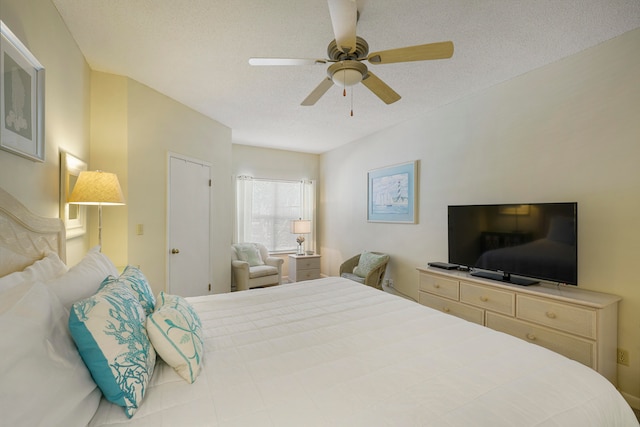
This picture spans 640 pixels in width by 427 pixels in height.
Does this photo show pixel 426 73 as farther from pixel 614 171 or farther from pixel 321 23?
pixel 614 171

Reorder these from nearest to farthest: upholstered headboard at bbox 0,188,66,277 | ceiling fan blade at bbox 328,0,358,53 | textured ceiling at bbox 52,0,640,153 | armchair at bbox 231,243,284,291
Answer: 1. upholstered headboard at bbox 0,188,66,277
2. ceiling fan blade at bbox 328,0,358,53
3. textured ceiling at bbox 52,0,640,153
4. armchair at bbox 231,243,284,291

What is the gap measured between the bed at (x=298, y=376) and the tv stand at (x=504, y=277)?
1.11 m

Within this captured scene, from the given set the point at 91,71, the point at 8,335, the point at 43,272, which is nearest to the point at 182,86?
the point at 91,71

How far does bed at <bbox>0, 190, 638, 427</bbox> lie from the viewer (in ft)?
2.63

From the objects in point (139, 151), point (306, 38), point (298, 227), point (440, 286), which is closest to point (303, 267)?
point (298, 227)

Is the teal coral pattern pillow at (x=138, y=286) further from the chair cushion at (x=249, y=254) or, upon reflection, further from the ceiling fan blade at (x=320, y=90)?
the chair cushion at (x=249, y=254)

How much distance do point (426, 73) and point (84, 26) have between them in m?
2.77

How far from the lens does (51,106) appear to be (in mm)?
1767

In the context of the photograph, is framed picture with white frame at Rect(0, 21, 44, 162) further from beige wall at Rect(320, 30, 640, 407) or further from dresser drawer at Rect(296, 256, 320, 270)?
dresser drawer at Rect(296, 256, 320, 270)

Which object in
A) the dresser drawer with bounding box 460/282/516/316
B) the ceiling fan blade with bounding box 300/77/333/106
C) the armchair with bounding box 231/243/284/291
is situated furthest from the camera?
the armchair with bounding box 231/243/284/291

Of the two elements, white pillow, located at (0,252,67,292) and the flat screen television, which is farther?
the flat screen television

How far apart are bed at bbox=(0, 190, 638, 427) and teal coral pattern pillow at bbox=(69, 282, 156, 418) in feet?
0.13

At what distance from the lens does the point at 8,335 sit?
0.70 m

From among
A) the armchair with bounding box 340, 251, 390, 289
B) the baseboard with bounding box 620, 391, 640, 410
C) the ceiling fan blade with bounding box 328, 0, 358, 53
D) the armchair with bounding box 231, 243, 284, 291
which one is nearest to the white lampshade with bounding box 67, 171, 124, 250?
the ceiling fan blade with bounding box 328, 0, 358, 53
